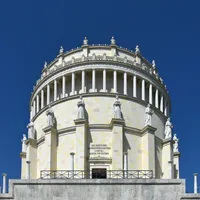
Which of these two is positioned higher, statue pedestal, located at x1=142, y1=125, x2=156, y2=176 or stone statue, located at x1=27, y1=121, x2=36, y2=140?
stone statue, located at x1=27, y1=121, x2=36, y2=140

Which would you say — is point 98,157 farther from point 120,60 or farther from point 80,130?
point 120,60

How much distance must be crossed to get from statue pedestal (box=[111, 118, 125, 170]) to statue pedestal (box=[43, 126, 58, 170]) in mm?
5910

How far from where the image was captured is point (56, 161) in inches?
2596

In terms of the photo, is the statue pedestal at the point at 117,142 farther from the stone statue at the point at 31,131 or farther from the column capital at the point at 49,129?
the stone statue at the point at 31,131

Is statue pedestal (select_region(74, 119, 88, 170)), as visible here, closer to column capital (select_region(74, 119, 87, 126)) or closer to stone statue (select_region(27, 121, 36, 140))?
column capital (select_region(74, 119, 87, 126))

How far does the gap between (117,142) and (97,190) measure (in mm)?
15431

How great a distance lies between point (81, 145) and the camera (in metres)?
64.6

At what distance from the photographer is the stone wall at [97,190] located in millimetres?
49844

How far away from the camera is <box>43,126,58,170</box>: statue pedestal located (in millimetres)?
65562

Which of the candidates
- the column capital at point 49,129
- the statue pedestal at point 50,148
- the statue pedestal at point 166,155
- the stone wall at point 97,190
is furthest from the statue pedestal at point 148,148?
the stone wall at point 97,190

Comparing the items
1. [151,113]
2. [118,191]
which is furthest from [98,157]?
[118,191]

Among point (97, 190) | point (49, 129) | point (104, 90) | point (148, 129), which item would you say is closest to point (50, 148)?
point (49, 129)

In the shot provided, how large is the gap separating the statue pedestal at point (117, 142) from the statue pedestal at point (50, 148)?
5.91 meters

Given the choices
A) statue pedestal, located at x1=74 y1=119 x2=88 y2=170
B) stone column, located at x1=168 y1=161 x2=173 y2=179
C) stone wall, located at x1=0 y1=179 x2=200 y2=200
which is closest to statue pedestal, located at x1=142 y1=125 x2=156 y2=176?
stone column, located at x1=168 y1=161 x2=173 y2=179
